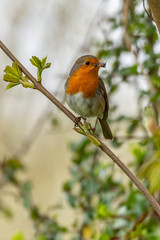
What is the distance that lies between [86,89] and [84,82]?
4 cm

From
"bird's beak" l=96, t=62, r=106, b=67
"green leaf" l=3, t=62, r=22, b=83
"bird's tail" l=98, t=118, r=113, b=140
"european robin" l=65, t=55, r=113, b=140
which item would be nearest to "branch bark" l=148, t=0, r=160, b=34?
"green leaf" l=3, t=62, r=22, b=83

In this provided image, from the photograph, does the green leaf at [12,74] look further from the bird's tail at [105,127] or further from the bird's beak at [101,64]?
the bird's tail at [105,127]

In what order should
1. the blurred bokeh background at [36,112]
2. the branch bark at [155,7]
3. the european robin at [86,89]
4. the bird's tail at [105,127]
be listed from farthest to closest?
the blurred bokeh background at [36,112]
the bird's tail at [105,127]
the european robin at [86,89]
the branch bark at [155,7]

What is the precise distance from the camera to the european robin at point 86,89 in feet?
7.10

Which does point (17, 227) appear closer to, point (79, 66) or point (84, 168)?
point (84, 168)

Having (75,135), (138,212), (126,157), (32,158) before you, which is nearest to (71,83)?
(138,212)

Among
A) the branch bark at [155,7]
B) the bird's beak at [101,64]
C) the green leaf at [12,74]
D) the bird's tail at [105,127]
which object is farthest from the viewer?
the bird's tail at [105,127]

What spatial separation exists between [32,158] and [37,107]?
60 centimetres

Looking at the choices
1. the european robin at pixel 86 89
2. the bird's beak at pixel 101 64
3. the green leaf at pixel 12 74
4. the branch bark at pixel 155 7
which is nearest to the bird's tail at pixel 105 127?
the european robin at pixel 86 89

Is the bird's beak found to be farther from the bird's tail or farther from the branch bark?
the branch bark

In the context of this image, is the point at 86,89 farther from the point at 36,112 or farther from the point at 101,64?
the point at 36,112

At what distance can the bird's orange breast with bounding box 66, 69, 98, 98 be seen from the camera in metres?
2.17

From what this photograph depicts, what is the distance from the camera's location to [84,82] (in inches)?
86.4

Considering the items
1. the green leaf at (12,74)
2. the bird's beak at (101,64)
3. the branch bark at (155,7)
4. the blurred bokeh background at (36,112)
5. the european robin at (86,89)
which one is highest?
the blurred bokeh background at (36,112)
